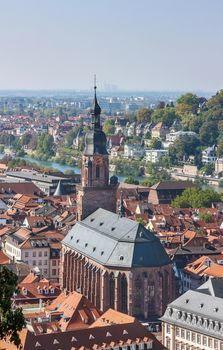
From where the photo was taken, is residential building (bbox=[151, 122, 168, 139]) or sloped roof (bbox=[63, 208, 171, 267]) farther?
residential building (bbox=[151, 122, 168, 139])

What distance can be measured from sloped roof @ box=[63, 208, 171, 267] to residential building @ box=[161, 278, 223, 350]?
5074mm

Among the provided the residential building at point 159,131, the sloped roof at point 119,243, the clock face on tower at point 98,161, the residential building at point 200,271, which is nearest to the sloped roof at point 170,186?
the residential building at point 200,271

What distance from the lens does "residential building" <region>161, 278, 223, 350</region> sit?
4119cm

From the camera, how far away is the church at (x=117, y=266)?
1945 inches

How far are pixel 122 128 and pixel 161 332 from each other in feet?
446

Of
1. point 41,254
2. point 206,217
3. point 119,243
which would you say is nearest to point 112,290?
point 119,243

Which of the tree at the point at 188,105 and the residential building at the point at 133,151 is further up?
the tree at the point at 188,105

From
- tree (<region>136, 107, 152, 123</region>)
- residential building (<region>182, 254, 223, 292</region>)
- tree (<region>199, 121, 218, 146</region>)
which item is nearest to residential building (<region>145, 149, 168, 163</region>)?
tree (<region>199, 121, 218, 146</region>)

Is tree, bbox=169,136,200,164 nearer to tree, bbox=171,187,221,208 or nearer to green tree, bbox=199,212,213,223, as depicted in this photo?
tree, bbox=171,187,221,208

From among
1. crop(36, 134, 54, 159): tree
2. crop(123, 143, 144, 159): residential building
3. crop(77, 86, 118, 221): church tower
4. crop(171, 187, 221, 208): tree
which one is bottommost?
crop(36, 134, 54, 159): tree

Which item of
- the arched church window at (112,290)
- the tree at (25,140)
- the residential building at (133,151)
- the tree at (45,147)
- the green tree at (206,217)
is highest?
the arched church window at (112,290)

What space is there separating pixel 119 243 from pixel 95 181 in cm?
886

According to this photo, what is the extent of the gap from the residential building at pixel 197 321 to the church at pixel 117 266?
4.91 meters

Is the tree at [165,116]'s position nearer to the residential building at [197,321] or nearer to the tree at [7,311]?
the residential building at [197,321]
